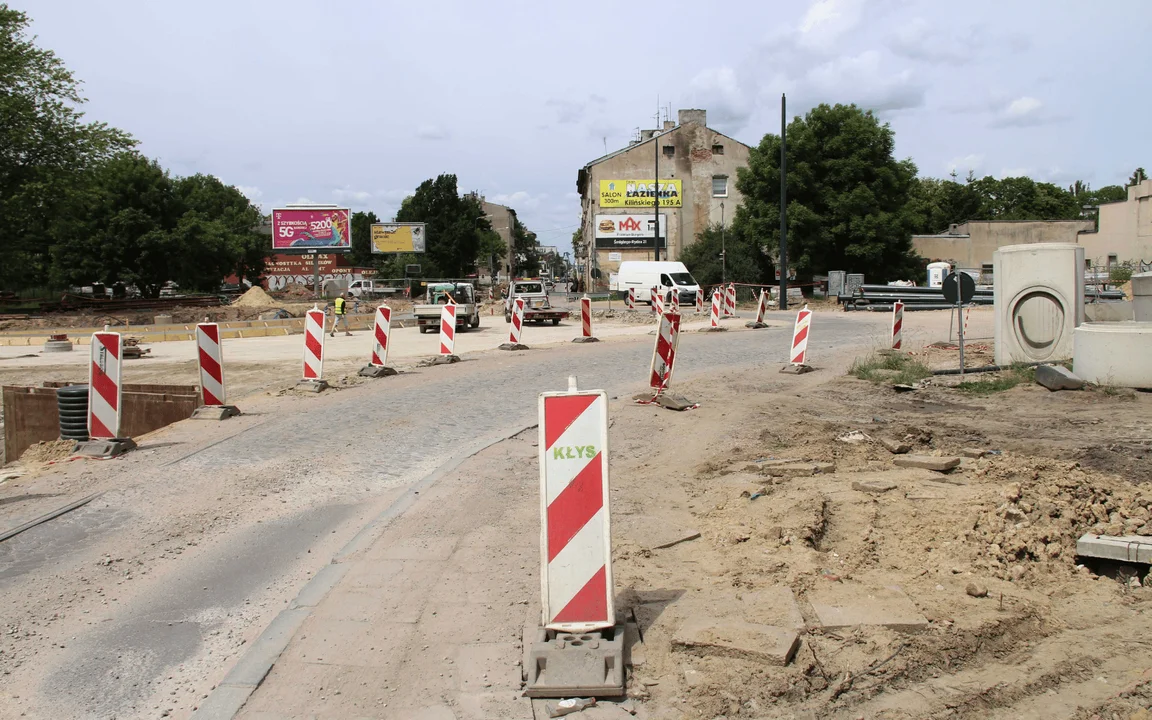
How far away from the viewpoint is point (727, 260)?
52250 millimetres

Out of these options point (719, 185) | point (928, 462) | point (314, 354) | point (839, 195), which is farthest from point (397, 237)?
A: point (928, 462)

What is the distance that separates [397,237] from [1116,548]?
72.9 meters

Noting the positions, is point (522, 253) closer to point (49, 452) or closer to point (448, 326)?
point (448, 326)

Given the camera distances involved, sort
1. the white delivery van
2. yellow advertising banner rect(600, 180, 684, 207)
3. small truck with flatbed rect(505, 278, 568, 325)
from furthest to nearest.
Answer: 1. yellow advertising banner rect(600, 180, 684, 207)
2. the white delivery van
3. small truck with flatbed rect(505, 278, 568, 325)

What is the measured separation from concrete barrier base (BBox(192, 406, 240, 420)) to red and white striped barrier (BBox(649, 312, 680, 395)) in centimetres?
577

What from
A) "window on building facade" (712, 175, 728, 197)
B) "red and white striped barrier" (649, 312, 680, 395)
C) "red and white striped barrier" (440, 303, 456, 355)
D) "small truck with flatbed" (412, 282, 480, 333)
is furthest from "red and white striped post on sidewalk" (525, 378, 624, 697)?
"window on building facade" (712, 175, 728, 197)

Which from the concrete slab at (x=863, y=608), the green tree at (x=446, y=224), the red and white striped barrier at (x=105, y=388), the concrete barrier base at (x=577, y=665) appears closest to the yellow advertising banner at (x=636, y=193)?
the green tree at (x=446, y=224)

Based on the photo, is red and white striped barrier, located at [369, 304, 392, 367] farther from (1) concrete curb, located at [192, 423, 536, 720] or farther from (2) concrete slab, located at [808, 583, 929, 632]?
(2) concrete slab, located at [808, 583, 929, 632]

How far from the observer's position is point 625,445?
31.7ft

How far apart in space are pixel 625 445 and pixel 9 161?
45876 millimetres

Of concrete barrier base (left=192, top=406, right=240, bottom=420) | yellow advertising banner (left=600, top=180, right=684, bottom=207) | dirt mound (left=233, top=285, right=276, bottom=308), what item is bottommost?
concrete barrier base (left=192, top=406, right=240, bottom=420)

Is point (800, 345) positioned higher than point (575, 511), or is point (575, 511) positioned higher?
point (800, 345)

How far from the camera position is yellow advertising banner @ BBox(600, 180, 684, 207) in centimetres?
6575

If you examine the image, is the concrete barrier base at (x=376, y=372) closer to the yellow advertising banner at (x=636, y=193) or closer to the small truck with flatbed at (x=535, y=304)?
the small truck with flatbed at (x=535, y=304)
